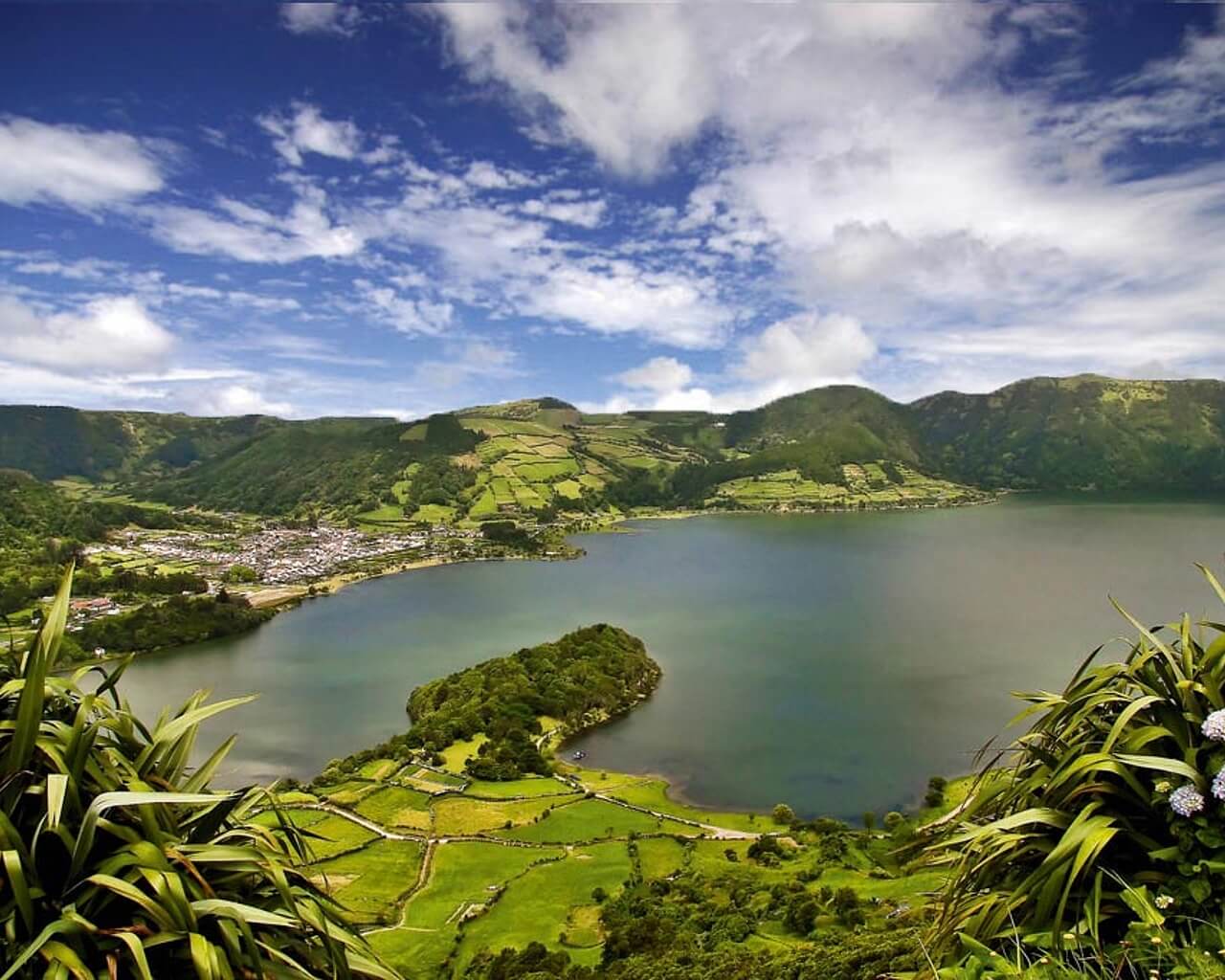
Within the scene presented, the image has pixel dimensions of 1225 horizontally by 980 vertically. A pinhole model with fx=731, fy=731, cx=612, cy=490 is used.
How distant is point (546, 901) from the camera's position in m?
29.5

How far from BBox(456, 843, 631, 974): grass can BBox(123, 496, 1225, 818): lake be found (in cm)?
973

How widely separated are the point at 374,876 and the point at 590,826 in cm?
1063

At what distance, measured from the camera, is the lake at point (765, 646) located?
46688 mm

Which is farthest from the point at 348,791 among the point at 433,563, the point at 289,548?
the point at 289,548

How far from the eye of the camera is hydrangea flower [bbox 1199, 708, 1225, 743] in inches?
125

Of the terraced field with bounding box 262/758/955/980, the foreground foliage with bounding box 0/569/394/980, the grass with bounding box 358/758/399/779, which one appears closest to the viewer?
the foreground foliage with bounding box 0/569/394/980

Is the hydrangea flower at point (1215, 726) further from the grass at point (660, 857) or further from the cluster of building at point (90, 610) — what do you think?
the cluster of building at point (90, 610)

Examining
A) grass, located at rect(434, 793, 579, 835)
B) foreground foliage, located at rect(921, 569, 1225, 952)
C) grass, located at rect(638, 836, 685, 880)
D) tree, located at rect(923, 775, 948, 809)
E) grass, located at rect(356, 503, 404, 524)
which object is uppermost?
foreground foliage, located at rect(921, 569, 1225, 952)

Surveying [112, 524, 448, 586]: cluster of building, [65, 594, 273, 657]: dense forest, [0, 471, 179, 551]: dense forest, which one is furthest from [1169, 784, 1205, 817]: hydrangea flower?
[0, 471, 179, 551]: dense forest

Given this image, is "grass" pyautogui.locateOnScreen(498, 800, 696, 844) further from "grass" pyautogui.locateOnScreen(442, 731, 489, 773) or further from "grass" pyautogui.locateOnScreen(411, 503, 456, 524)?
"grass" pyautogui.locateOnScreen(411, 503, 456, 524)

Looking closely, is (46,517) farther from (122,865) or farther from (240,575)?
(122,865)

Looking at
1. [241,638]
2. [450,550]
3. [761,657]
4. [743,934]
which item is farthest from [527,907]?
[450,550]

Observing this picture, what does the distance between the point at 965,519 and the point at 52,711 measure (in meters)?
185

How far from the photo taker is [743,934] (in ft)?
76.0
